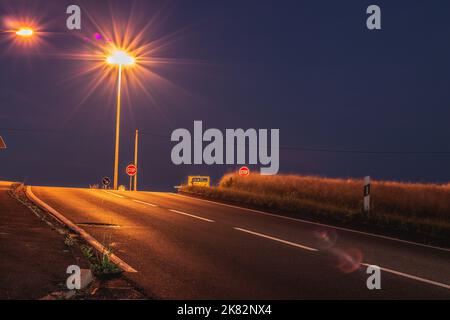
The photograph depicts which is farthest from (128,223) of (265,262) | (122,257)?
(265,262)

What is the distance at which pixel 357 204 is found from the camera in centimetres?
2197

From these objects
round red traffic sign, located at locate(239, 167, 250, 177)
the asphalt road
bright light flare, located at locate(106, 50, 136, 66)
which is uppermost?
bright light flare, located at locate(106, 50, 136, 66)

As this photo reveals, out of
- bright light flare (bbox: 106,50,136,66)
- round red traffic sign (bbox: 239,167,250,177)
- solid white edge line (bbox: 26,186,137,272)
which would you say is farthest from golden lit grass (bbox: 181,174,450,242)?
bright light flare (bbox: 106,50,136,66)

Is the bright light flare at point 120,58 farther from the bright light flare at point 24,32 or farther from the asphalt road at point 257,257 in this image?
the asphalt road at point 257,257

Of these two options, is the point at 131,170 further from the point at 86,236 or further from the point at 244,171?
the point at 86,236

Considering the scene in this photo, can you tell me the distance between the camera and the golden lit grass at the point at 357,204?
52.9ft

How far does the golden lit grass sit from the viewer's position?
16.1m

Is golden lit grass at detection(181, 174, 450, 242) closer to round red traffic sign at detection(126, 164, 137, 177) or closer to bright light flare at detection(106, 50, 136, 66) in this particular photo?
round red traffic sign at detection(126, 164, 137, 177)

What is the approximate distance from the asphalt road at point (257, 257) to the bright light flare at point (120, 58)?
81.5 ft

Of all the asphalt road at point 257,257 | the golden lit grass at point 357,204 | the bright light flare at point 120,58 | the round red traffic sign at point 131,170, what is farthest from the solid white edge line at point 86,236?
the round red traffic sign at point 131,170

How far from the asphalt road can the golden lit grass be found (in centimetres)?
241

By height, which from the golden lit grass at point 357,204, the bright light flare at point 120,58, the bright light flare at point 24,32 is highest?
the bright light flare at point 120,58

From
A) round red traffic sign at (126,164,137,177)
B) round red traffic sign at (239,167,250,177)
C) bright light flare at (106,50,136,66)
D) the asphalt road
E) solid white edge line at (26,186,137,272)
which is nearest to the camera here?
the asphalt road
